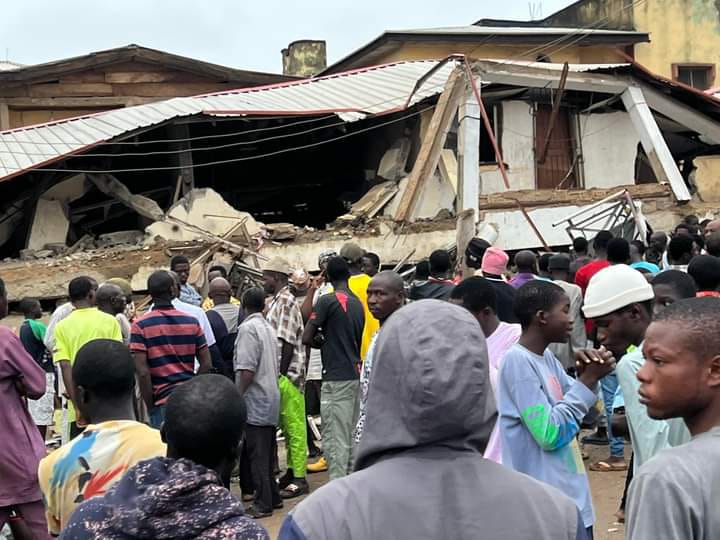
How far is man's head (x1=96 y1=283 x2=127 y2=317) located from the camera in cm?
758

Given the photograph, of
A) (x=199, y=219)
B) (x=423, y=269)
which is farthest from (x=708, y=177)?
(x=423, y=269)

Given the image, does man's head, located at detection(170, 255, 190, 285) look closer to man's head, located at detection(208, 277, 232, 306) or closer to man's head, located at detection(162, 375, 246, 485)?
man's head, located at detection(208, 277, 232, 306)

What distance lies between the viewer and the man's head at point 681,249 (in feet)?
26.2

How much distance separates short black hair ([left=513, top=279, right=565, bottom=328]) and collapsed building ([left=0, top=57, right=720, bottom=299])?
10.7 m

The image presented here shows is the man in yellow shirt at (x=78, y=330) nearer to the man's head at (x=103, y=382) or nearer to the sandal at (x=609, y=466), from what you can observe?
the man's head at (x=103, y=382)

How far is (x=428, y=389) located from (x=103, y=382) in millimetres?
1999

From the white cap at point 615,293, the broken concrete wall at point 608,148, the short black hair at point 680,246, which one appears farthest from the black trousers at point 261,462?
the broken concrete wall at point 608,148

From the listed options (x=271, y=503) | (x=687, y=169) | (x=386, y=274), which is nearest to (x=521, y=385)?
(x=386, y=274)

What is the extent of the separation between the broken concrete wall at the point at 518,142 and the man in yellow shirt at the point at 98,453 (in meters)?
16.0

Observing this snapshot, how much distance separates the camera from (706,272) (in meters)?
5.84

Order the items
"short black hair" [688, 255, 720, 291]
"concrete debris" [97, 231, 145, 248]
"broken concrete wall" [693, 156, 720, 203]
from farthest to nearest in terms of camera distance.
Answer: "broken concrete wall" [693, 156, 720, 203] < "concrete debris" [97, 231, 145, 248] < "short black hair" [688, 255, 720, 291]

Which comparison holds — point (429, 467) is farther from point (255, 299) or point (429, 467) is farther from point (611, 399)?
point (611, 399)

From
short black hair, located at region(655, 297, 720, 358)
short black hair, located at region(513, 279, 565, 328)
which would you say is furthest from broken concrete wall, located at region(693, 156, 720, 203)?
short black hair, located at region(655, 297, 720, 358)

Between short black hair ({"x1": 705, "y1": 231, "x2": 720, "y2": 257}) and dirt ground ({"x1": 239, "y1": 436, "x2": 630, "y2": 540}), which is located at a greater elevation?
short black hair ({"x1": 705, "y1": 231, "x2": 720, "y2": 257})
